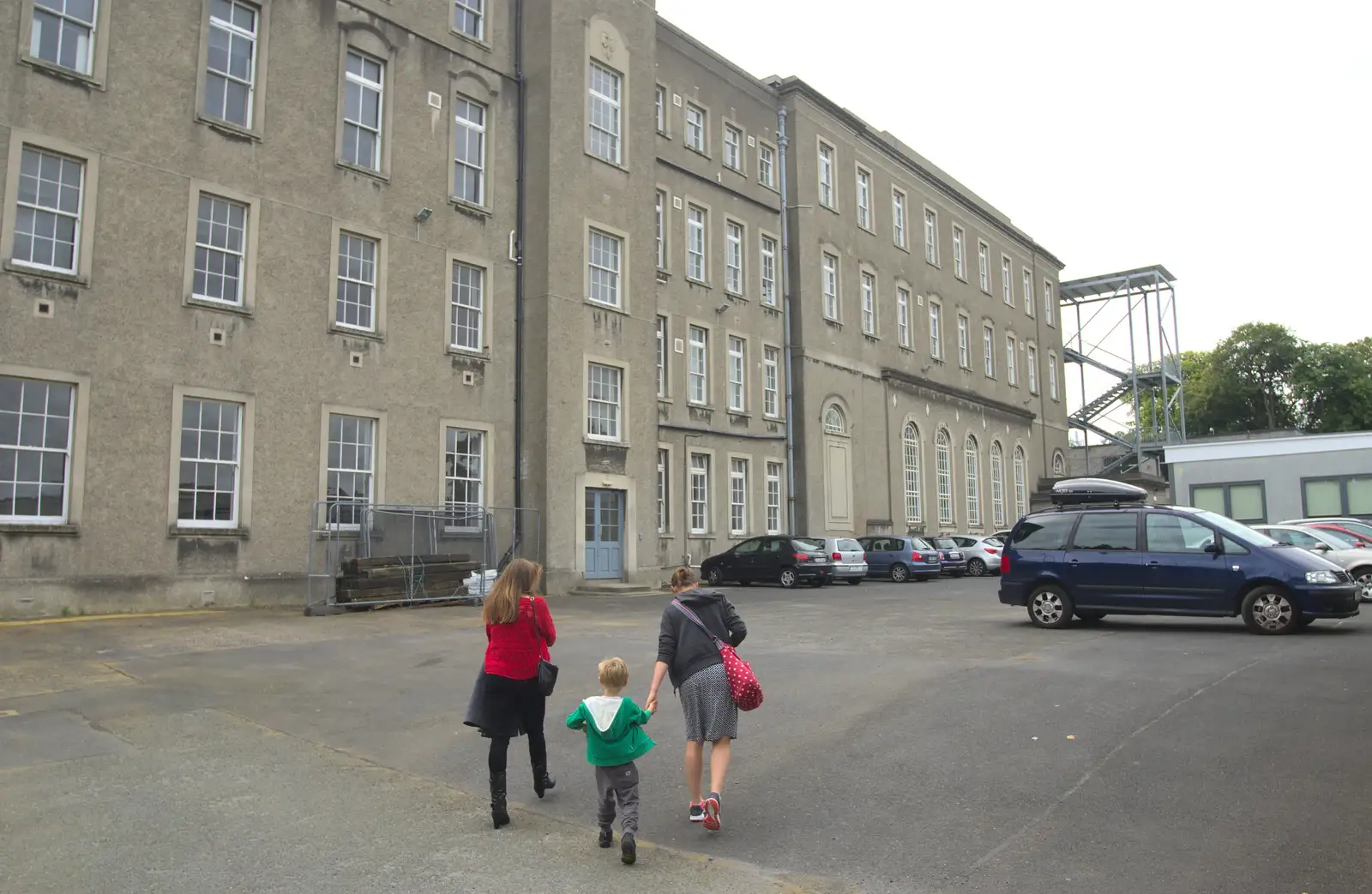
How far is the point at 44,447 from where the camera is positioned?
1645 cm

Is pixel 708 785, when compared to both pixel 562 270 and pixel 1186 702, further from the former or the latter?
pixel 562 270

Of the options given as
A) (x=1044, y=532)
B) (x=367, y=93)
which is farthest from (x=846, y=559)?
(x=367, y=93)

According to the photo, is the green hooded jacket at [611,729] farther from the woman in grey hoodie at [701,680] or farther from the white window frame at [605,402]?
the white window frame at [605,402]

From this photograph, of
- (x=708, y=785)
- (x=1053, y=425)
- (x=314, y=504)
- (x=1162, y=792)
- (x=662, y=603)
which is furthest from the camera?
(x=1053, y=425)

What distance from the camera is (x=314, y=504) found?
1894 cm

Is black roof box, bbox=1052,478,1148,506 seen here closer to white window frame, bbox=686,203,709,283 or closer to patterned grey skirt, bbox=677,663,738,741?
patterned grey skirt, bbox=677,663,738,741

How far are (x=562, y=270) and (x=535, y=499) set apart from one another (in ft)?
18.4

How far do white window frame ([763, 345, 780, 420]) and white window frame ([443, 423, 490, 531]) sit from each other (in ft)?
42.1

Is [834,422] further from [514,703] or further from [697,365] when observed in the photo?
[514,703]

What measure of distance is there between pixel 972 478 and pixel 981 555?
46.5ft

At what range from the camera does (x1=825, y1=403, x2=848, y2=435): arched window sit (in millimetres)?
36969

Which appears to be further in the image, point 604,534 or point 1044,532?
point 604,534

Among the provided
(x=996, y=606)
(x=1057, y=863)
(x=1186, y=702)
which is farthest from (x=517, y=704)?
(x=996, y=606)

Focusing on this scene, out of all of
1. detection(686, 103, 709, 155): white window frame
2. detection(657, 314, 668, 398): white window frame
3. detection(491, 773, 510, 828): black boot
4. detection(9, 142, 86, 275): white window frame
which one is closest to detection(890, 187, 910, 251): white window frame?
detection(686, 103, 709, 155): white window frame
